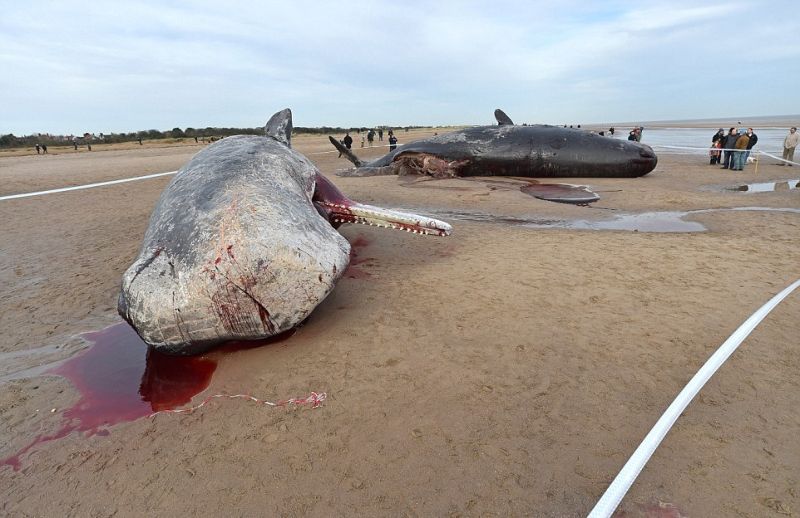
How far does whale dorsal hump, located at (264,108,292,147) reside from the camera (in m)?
7.04

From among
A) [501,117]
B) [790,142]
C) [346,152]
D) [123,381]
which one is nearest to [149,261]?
[123,381]

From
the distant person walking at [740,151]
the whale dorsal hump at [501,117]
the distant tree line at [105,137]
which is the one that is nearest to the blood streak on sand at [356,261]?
the whale dorsal hump at [501,117]

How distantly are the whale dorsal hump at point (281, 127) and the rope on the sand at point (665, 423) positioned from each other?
596 centimetres

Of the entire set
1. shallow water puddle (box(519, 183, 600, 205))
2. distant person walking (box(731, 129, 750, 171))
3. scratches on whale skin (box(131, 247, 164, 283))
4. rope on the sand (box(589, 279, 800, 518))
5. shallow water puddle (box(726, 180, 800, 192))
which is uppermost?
distant person walking (box(731, 129, 750, 171))

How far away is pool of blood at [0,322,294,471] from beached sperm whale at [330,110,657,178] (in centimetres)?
1094

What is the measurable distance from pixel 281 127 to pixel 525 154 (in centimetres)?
864

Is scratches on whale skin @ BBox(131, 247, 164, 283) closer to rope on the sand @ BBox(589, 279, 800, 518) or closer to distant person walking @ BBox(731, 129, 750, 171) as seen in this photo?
rope on the sand @ BBox(589, 279, 800, 518)

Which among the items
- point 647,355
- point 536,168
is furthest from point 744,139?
point 647,355

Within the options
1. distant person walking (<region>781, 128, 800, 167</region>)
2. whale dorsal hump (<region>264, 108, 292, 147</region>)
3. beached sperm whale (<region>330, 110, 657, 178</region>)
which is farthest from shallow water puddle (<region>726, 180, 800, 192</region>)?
whale dorsal hump (<region>264, 108, 292, 147</region>)

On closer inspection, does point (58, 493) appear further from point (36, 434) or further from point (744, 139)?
point (744, 139)

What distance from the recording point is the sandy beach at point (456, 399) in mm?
2406

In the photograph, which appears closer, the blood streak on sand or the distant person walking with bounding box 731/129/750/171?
the blood streak on sand

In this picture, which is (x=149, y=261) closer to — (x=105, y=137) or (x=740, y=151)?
(x=740, y=151)

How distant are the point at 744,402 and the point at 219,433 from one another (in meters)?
3.50
